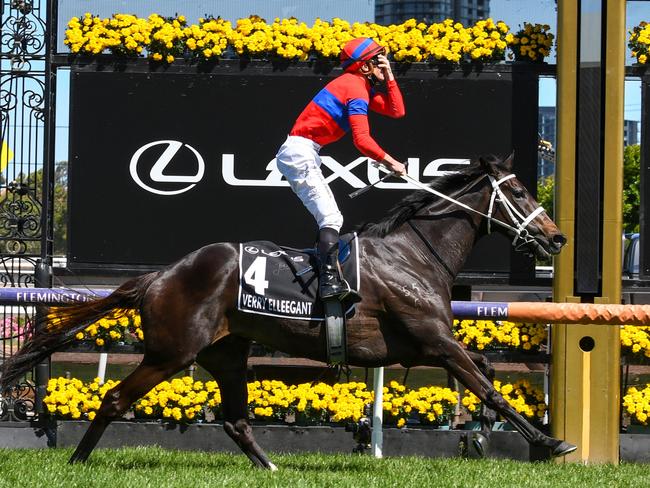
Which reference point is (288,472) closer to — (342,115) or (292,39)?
(342,115)

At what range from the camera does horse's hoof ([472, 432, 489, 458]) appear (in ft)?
25.7

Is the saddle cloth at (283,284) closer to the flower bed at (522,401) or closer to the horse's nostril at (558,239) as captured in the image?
the horse's nostril at (558,239)

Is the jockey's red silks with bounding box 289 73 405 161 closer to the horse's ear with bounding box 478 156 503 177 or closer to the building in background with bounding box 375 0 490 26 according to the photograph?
the horse's ear with bounding box 478 156 503 177

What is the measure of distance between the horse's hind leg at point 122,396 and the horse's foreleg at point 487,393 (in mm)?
1595

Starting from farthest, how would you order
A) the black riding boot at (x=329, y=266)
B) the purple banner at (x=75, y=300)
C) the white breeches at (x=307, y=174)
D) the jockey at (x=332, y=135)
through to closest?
1. the purple banner at (x=75, y=300)
2. the white breeches at (x=307, y=174)
3. the jockey at (x=332, y=135)
4. the black riding boot at (x=329, y=266)

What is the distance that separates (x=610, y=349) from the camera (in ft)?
25.4

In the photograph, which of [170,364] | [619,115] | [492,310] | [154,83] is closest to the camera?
[170,364]

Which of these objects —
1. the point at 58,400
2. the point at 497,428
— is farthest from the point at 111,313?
the point at 497,428

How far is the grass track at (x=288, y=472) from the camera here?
579 cm

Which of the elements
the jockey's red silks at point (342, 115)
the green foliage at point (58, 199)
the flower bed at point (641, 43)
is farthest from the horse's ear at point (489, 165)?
the green foliage at point (58, 199)

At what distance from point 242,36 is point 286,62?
15.7 inches

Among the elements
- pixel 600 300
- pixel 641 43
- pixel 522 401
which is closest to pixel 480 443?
pixel 522 401

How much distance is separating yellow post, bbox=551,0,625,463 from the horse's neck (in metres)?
1.25

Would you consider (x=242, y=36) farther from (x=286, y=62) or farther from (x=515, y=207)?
(x=515, y=207)
